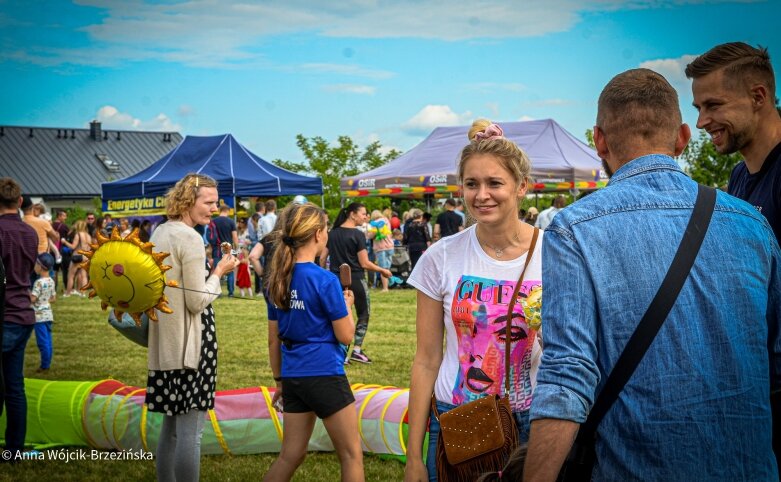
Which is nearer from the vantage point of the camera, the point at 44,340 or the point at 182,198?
the point at 182,198

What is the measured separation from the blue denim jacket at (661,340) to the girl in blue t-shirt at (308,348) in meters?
2.60

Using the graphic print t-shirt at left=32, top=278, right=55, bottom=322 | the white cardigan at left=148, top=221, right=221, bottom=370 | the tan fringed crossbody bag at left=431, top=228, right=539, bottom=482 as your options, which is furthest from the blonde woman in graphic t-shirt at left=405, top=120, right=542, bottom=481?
the graphic print t-shirt at left=32, top=278, right=55, bottom=322

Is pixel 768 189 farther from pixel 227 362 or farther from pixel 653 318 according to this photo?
pixel 227 362

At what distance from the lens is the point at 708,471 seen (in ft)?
6.03

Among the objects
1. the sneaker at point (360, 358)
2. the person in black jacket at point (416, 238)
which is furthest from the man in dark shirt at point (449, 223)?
the sneaker at point (360, 358)

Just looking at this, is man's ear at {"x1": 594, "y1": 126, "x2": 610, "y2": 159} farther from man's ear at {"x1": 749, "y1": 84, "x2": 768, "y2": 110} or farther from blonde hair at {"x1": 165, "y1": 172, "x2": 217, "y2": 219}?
blonde hair at {"x1": 165, "y1": 172, "x2": 217, "y2": 219}

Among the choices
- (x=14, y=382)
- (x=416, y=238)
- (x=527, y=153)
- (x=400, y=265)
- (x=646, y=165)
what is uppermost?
(x=527, y=153)

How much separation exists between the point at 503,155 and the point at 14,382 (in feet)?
15.0

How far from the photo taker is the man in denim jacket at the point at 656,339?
5.95ft

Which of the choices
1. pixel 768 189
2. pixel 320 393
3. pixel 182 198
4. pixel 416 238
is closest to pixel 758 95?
pixel 768 189

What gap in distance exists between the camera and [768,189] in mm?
3021

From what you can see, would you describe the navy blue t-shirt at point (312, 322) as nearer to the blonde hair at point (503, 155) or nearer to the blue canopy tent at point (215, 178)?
the blonde hair at point (503, 155)

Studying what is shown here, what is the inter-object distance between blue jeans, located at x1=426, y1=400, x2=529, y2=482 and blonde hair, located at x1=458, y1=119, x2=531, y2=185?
0.90 meters

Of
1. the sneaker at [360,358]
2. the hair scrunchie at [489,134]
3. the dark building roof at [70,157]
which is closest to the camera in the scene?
the hair scrunchie at [489,134]
